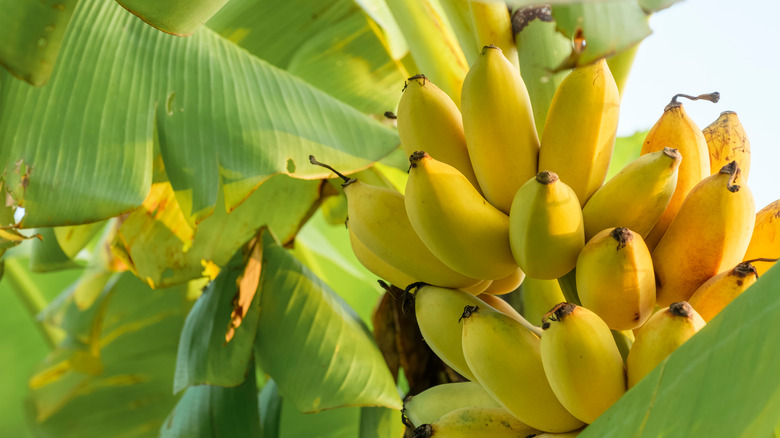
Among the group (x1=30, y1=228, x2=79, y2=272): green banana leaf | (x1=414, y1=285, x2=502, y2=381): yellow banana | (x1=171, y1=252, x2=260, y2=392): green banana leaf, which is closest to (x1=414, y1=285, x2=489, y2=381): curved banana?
(x1=414, y1=285, x2=502, y2=381): yellow banana

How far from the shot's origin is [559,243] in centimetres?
45

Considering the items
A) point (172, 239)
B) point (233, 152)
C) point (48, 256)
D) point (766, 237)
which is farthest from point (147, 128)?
point (766, 237)

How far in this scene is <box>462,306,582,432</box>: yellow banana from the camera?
44 centimetres

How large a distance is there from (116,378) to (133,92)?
741 millimetres

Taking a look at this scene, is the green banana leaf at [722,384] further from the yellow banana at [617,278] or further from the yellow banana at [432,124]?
the yellow banana at [432,124]

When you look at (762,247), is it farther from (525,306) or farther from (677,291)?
(525,306)

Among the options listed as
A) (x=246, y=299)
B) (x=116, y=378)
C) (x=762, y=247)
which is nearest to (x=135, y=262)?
(x=246, y=299)

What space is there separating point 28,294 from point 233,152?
1030mm

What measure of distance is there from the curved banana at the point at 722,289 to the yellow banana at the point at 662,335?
0.03 meters

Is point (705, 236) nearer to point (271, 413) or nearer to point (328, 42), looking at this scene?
point (328, 42)

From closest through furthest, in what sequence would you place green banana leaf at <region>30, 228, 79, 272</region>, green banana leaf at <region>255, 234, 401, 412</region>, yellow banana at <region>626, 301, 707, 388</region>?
yellow banana at <region>626, 301, 707, 388</region> < green banana leaf at <region>255, 234, 401, 412</region> < green banana leaf at <region>30, 228, 79, 272</region>

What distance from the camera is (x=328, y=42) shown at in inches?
39.3

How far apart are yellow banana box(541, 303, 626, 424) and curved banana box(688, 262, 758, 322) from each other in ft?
0.24

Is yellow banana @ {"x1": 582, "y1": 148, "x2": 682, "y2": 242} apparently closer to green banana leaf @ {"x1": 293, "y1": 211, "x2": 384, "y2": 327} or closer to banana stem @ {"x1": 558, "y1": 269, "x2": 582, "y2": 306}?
banana stem @ {"x1": 558, "y1": 269, "x2": 582, "y2": 306}
